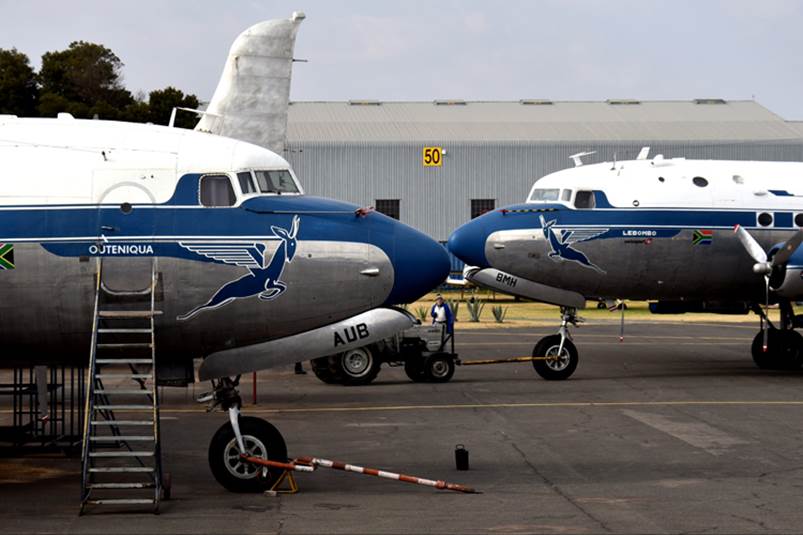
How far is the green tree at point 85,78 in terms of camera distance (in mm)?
71312

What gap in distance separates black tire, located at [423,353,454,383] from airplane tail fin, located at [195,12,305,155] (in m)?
11.5

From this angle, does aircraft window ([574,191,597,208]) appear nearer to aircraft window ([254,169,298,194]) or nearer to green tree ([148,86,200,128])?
aircraft window ([254,169,298,194])

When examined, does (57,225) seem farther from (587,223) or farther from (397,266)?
(587,223)

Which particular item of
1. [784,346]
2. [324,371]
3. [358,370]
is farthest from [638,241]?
[324,371]

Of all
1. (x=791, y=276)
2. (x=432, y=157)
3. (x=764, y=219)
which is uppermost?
(x=432, y=157)

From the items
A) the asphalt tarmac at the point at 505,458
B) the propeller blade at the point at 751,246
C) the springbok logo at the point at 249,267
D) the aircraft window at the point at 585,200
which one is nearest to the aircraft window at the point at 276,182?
the springbok logo at the point at 249,267

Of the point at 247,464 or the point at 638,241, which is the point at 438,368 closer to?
the point at 638,241

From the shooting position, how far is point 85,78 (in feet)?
237

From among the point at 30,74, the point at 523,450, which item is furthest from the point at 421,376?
the point at 30,74

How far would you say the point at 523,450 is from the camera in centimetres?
1984

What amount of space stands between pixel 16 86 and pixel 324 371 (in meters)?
46.3

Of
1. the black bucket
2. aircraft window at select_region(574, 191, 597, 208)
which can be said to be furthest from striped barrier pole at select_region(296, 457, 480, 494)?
aircraft window at select_region(574, 191, 597, 208)

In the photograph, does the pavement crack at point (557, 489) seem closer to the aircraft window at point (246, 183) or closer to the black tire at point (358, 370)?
the aircraft window at point (246, 183)

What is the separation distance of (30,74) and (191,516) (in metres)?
60.9
